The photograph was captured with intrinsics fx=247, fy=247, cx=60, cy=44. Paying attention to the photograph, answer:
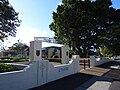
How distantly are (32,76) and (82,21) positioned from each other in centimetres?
2780

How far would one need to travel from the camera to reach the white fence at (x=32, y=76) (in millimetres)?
10203

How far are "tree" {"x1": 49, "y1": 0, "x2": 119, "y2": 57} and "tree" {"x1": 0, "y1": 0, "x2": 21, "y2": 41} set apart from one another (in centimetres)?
1821

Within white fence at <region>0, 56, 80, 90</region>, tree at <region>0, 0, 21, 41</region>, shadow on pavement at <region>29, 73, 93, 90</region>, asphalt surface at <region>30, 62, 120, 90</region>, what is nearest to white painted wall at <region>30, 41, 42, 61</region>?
tree at <region>0, 0, 21, 41</region>

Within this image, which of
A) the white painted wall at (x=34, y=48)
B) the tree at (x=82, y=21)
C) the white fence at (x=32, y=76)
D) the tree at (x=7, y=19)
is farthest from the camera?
the tree at (x=82, y=21)

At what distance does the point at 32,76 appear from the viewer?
1241 cm

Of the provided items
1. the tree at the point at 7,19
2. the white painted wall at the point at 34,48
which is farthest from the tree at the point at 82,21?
the tree at the point at 7,19

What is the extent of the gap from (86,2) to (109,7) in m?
4.63

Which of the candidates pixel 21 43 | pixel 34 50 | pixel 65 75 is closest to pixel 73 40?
pixel 34 50

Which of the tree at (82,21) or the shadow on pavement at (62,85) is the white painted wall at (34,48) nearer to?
the tree at (82,21)

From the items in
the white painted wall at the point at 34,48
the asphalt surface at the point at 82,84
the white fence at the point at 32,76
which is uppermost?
the white painted wall at the point at 34,48

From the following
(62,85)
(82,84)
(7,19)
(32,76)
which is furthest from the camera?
(7,19)

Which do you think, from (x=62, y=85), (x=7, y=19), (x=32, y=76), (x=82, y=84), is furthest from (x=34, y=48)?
(x=32, y=76)

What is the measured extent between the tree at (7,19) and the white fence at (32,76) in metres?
6.28

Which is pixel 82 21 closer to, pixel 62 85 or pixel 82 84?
pixel 82 84
